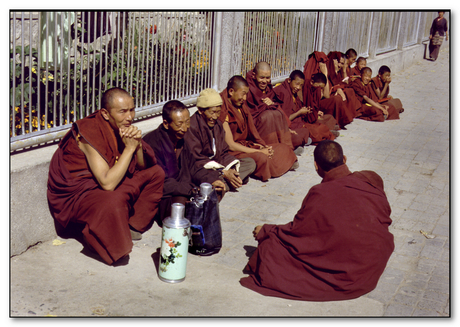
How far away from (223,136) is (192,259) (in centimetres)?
215

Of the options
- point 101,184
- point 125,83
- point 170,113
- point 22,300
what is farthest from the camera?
point 125,83

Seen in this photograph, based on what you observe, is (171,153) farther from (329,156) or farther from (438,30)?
(438,30)

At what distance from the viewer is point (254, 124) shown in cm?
793

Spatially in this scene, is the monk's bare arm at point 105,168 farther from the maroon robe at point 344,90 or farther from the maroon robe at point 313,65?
the maroon robe at point 313,65

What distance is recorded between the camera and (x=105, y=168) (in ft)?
16.1

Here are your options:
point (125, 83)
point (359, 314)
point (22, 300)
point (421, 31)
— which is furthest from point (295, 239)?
point (421, 31)

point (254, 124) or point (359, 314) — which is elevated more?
point (254, 124)

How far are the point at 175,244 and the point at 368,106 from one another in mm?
7742

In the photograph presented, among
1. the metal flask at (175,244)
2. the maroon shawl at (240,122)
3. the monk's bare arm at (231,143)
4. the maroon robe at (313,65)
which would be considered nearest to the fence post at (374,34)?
the maroon robe at (313,65)

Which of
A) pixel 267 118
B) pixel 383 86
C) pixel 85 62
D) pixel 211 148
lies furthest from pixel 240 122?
pixel 383 86

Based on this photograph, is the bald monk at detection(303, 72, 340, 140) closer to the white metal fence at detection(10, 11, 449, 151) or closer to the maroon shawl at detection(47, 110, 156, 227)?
the white metal fence at detection(10, 11, 449, 151)

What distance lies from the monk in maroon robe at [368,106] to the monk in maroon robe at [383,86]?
0.27m

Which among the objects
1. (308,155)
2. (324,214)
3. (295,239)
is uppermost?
(324,214)

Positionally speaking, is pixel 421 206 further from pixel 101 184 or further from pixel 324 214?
pixel 101 184
